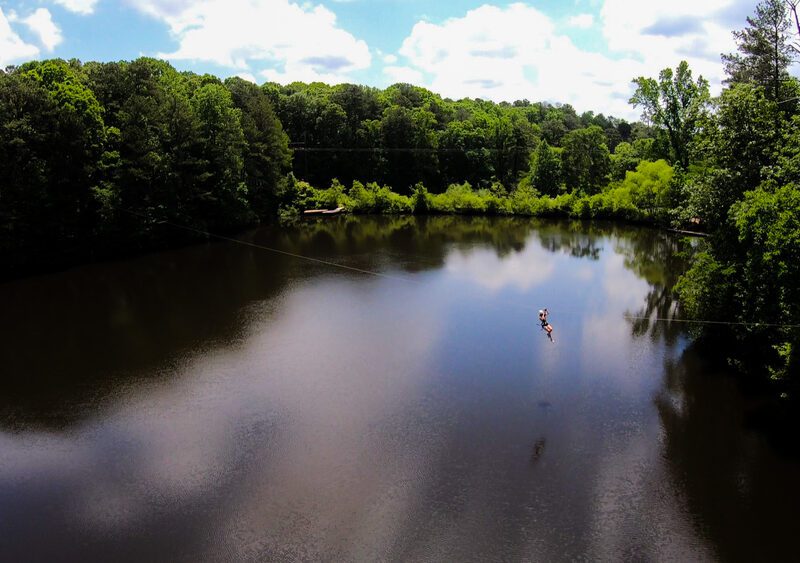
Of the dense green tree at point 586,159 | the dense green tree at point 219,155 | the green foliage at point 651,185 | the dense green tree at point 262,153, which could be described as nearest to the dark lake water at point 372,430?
the dense green tree at point 219,155

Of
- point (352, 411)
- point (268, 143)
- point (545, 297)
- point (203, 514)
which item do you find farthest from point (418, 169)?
point (203, 514)

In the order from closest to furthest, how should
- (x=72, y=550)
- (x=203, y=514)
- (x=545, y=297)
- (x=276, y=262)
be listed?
(x=72, y=550), (x=203, y=514), (x=545, y=297), (x=276, y=262)

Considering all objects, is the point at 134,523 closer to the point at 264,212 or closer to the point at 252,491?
the point at 252,491

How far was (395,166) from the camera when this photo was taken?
219 feet

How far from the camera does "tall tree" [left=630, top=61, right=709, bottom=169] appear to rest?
48.0 metres

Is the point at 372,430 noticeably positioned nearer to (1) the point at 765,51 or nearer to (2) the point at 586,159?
(1) the point at 765,51

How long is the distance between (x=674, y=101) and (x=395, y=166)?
99.9ft

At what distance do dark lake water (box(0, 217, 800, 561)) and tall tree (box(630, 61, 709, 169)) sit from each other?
27.0 m

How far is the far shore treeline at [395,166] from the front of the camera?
19.3 metres

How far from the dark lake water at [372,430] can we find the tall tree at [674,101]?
27027 mm

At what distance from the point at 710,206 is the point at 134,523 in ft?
69.4

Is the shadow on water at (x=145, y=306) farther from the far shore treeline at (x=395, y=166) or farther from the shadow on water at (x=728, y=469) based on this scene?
the shadow on water at (x=728, y=469)

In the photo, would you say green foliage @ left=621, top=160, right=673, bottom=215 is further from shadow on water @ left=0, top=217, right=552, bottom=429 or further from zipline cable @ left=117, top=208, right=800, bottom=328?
zipline cable @ left=117, top=208, right=800, bottom=328

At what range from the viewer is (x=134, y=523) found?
40.3 ft
